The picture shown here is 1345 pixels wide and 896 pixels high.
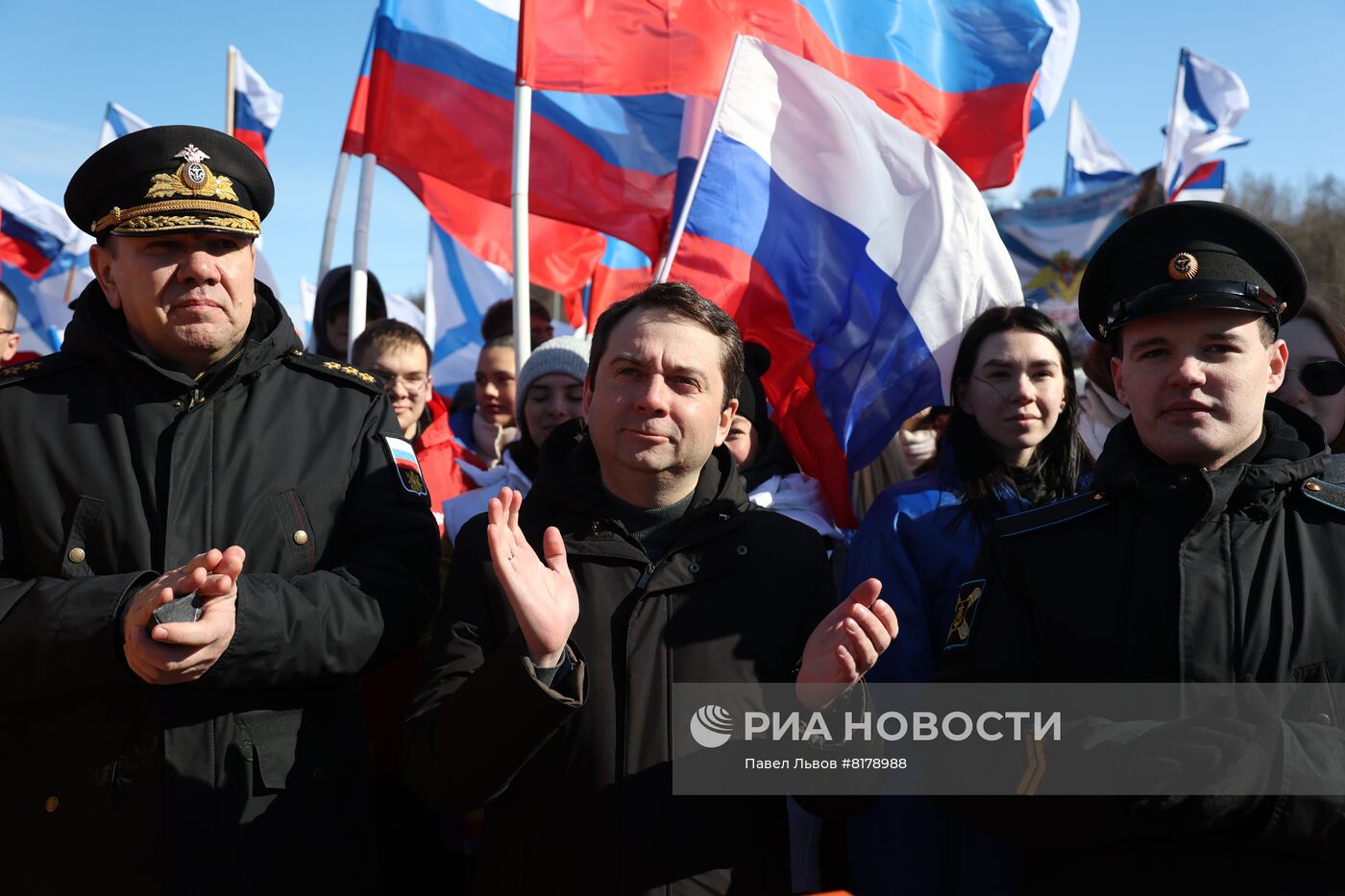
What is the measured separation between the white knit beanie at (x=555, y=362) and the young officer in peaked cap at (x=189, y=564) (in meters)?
1.30

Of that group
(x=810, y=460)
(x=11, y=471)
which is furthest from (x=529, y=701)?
(x=810, y=460)

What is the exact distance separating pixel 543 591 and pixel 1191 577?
50.5 inches

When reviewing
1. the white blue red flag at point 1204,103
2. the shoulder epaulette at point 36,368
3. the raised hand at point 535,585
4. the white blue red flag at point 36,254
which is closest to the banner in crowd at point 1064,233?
the white blue red flag at point 1204,103

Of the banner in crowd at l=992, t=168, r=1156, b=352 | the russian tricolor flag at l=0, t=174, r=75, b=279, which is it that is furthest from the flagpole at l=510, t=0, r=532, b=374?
the banner in crowd at l=992, t=168, r=1156, b=352

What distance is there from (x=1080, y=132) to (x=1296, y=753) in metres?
21.0

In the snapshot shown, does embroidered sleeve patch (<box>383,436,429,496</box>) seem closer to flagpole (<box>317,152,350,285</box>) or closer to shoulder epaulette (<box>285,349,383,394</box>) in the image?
shoulder epaulette (<box>285,349,383,394</box>)

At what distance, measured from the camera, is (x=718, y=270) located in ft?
15.1

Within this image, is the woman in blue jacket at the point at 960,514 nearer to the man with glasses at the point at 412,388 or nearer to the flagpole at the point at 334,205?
the man with glasses at the point at 412,388

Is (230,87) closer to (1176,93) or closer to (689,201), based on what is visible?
(689,201)

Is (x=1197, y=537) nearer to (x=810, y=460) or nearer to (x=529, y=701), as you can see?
(x=529, y=701)

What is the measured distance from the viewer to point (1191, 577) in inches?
91.2

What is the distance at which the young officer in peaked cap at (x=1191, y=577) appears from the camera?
84.9 inches

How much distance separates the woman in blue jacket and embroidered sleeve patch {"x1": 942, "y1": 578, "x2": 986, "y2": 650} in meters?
0.63

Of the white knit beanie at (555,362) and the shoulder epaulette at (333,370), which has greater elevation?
the white knit beanie at (555,362)
